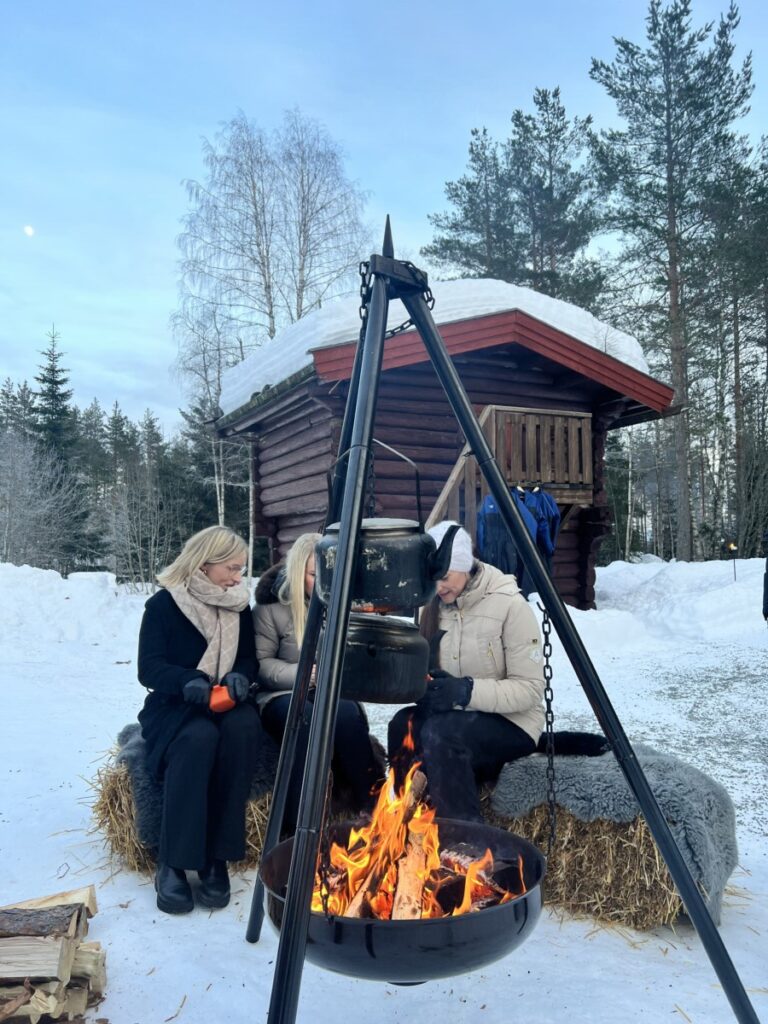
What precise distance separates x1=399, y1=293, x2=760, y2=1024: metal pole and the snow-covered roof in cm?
631

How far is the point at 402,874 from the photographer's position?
209 centimetres

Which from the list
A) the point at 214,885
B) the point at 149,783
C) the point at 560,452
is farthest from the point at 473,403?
the point at 214,885

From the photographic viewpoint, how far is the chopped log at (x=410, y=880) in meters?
1.96

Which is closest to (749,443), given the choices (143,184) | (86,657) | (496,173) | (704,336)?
(704,336)

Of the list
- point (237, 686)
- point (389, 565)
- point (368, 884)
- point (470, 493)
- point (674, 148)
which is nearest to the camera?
point (389, 565)

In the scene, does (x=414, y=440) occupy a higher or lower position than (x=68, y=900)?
higher

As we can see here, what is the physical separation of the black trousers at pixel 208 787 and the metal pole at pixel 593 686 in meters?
1.49

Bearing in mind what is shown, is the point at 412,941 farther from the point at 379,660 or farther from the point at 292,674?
the point at 292,674

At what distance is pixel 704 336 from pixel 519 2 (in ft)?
43.6

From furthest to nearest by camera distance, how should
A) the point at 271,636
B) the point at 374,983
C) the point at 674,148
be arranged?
the point at 674,148, the point at 271,636, the point at 374,983

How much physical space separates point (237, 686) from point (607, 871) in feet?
5.09

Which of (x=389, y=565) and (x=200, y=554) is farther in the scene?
(x=200, y=554)

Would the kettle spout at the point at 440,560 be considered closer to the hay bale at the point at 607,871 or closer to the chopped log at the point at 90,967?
the hay bale at the point at 607,871

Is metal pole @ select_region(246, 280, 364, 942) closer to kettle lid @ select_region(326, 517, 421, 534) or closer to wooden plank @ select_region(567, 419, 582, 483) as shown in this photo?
kettle lid @ select_region(326, 517, 421, 534)
